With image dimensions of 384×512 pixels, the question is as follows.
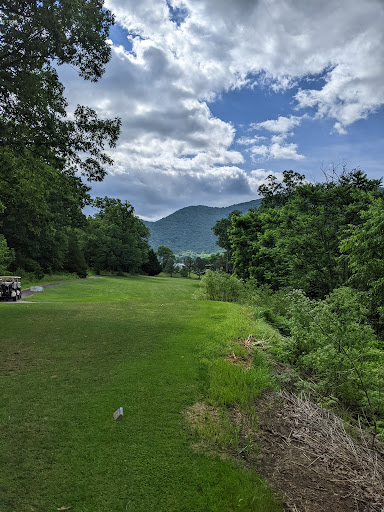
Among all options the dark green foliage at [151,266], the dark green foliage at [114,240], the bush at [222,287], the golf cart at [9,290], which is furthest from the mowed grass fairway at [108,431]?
the dark green foliage at [151,266]

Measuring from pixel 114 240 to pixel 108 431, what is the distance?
49.0m

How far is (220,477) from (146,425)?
118cm

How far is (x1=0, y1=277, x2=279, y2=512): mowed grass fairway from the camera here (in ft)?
8.42

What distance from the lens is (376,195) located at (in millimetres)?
18641

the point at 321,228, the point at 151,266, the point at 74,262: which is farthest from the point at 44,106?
the point at 151,266

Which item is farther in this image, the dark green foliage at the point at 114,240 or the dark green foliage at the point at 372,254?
the dark green foliage at the point at 114,240

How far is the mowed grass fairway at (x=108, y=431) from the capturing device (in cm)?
257

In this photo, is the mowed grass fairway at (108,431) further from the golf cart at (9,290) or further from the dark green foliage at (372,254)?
the golf cart at (9,290)

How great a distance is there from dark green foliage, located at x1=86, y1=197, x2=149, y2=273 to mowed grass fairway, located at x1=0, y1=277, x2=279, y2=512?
43418 millimetres

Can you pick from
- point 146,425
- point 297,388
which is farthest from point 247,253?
point 146,425

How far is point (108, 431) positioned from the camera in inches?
136

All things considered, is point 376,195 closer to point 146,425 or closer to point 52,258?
point 146,425

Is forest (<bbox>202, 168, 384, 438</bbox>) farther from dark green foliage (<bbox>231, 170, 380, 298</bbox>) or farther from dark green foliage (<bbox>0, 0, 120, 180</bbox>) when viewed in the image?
dark green foliage (<bbox>0, 0, 120, 180</bbox>)

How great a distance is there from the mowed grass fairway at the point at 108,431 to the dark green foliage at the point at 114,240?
4342cm
